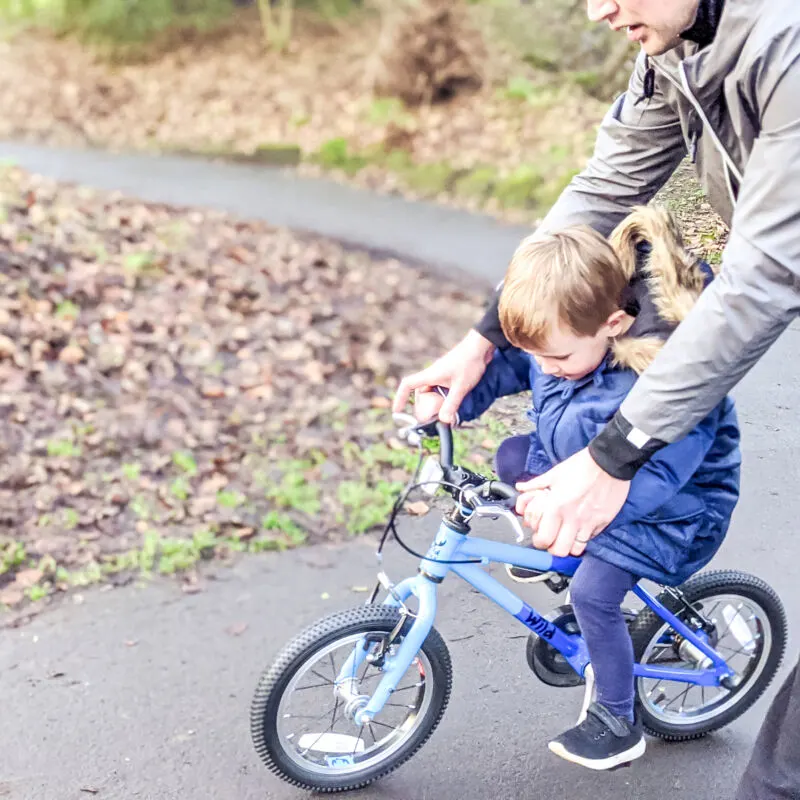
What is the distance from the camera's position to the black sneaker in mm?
2537

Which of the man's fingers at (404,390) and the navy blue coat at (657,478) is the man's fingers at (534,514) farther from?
the man's fingers at (404,390)

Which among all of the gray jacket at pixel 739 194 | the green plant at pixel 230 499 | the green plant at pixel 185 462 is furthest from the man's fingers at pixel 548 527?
the green plant at pixel 185 462

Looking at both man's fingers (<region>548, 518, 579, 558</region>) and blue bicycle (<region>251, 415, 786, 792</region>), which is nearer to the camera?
man's fingers (<region>548, 518, 579, 558</region>)

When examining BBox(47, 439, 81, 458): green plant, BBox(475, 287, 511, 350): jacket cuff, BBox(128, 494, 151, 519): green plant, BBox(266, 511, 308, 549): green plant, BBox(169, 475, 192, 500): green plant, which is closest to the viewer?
BBox(475, 287, 511, 350): jacket cuff

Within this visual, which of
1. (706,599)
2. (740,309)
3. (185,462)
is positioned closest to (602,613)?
(706,599)

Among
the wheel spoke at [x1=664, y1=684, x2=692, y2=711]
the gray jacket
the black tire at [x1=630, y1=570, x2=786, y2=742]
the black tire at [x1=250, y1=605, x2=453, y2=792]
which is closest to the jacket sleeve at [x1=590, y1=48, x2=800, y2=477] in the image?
the gray jacket

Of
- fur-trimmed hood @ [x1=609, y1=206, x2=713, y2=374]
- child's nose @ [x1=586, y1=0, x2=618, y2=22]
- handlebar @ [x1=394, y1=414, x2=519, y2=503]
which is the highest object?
child's nose @ [x1=586, y1=0, x2=618, y2=22]

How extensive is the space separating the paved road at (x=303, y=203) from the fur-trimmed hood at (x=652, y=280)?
5113 millimetres

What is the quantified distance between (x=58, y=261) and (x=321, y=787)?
16.8 feet

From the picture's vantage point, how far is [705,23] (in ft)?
6.16

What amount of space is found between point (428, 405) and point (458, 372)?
124 mm

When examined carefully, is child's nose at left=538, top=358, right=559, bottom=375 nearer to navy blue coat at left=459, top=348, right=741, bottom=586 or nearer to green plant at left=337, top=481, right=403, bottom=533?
navy blue coat at left=459, top=348, right=741, bottom=586

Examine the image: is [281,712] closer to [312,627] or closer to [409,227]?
[312,627]

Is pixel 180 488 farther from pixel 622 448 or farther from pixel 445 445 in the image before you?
pixel 622 448
